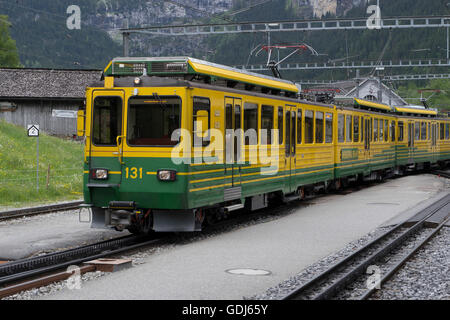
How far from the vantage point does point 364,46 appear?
131m

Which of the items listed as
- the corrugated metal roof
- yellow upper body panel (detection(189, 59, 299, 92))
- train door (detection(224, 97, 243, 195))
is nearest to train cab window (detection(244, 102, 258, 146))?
train door (detection(224, 97, 243, 195))

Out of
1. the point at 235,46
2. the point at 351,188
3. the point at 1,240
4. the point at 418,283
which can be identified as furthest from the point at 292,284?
the point at 235,46

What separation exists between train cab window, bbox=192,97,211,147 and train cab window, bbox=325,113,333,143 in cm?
861

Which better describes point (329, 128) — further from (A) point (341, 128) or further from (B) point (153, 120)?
(B) point (153, 120)

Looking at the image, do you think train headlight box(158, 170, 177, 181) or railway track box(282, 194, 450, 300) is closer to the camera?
railway track box(282, 194, 450, 300)

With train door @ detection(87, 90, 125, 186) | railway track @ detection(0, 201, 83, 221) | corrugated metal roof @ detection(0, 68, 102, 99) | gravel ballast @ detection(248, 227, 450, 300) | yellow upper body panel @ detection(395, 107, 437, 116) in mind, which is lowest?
gravel ballast @ detection(248, 227, 450, 300)

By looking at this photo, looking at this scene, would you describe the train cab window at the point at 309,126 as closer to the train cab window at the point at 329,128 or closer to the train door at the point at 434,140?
the train cab window at the point at 329,128

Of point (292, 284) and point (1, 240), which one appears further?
point (1, 240)

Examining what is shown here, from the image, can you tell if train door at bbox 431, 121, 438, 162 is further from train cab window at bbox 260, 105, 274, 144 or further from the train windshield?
the train windshield

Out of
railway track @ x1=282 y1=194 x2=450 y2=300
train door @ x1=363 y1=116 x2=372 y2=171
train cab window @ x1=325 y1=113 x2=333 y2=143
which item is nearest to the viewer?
railway track @ x1=282 y1=194 x2=450 y2=300

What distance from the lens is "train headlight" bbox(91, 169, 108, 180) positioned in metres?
12.3

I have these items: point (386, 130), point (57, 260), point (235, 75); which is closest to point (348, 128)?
point (386, 130)

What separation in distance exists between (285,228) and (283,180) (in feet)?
7.62
